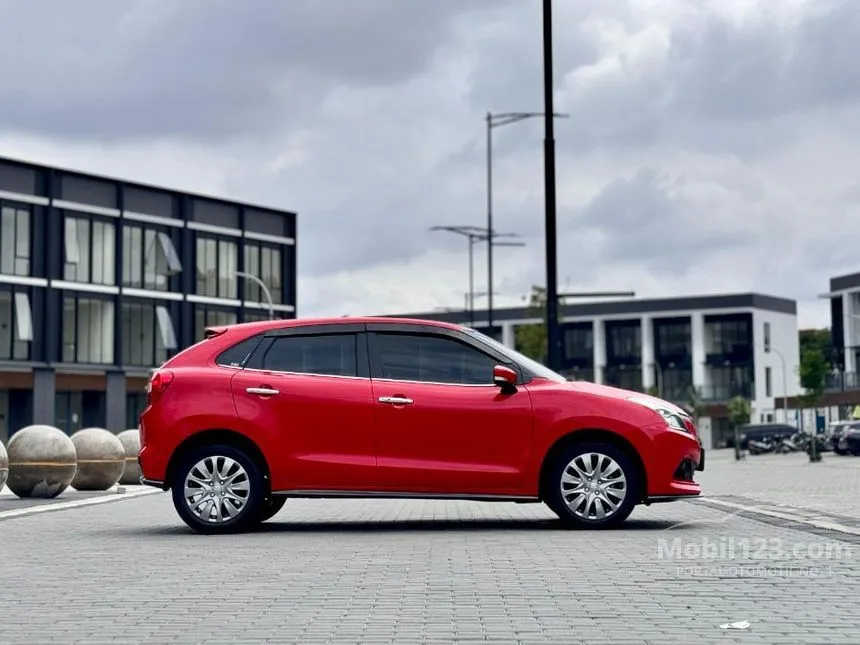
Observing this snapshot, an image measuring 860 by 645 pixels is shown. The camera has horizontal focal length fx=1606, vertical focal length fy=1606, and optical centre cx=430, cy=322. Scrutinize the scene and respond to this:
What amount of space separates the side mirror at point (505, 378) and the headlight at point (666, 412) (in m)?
1.03

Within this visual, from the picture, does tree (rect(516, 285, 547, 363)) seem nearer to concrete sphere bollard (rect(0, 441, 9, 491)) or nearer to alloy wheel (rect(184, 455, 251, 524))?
concrete sphere bollard (rect(0, 441, 9, 491))

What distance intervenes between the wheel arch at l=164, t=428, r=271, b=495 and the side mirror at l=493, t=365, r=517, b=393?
2142 mm

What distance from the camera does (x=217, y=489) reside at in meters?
13.9

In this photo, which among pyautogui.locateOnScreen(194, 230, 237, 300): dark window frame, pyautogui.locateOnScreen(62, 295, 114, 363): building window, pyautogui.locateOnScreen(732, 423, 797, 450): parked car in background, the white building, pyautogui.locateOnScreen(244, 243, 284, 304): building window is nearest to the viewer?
pyautogui.locateOnScreen(62, 295, 114, 363): building window

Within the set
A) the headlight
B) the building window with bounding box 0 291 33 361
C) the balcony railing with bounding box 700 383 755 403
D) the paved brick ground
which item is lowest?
the paved brick ground

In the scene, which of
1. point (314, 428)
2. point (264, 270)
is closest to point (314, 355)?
point (314, 428)

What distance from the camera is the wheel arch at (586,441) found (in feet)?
45.1

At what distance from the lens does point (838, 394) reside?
104625mm

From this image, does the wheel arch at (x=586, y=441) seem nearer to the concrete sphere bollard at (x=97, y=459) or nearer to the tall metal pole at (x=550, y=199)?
the concrete sphere bollard at (x=97, y=459)

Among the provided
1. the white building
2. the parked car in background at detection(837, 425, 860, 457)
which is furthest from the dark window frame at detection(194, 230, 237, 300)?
the white building

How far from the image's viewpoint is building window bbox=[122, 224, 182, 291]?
2847 inches

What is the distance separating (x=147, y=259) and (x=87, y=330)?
5242mm

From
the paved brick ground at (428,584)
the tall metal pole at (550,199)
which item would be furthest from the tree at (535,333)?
the paved brick ground at (428,584)

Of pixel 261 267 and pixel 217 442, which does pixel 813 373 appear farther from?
pixel 217 442
